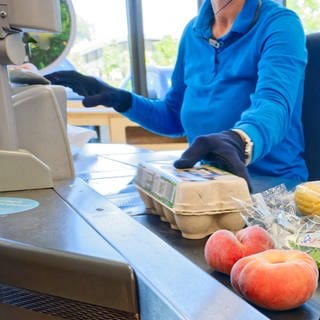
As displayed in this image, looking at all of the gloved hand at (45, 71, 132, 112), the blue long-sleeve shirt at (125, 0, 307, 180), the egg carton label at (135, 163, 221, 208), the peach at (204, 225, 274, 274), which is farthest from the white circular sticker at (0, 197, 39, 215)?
the gloved hand at (45, 71, 132, 112)

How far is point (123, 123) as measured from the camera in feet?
8.66

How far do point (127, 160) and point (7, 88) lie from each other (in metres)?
0.60

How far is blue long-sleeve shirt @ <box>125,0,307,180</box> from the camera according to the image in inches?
34.5

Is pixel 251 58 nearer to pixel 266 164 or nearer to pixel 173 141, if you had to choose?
pixel 266 164

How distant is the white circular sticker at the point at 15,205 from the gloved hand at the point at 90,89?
2.19ft

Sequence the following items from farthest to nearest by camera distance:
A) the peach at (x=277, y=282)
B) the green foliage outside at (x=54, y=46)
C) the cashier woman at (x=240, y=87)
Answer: the green foliage outside at (x=54, y=46)
the cashier woman at (x=240, y=87)
the peach at (x=277, y=282)

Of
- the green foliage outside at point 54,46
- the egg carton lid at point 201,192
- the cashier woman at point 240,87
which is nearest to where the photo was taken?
the egg carton lid at point 201,192

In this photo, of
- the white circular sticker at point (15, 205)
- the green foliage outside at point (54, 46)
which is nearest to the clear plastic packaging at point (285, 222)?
the white circular sticker at point (15, 205)

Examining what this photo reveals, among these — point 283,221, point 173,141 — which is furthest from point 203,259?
point 173,141

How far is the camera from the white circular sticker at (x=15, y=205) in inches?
21.3

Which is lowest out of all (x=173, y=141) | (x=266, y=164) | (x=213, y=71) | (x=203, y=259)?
(x=173, y=141)

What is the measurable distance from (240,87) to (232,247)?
0.76m

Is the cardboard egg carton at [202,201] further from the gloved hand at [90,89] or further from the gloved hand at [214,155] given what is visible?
the gloved hand at [90,89]

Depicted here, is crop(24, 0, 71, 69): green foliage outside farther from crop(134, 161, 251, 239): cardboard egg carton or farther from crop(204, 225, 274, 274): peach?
crop(204, 225, 274, 274): peach
